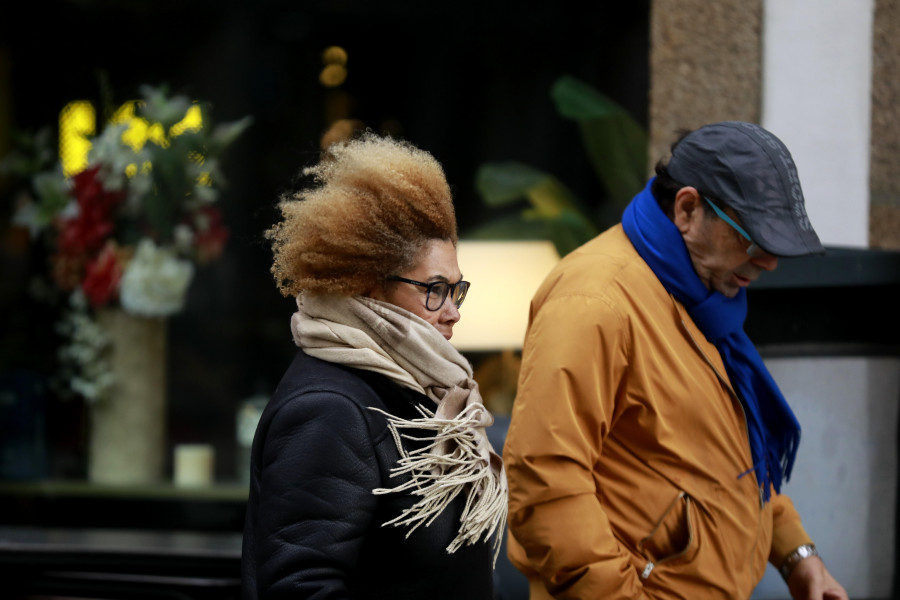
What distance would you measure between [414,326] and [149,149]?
11.0ft

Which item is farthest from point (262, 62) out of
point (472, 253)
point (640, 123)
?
point (640, 123)

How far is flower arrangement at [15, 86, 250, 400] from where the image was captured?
184 inches

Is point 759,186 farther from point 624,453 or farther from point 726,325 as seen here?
point 624,453

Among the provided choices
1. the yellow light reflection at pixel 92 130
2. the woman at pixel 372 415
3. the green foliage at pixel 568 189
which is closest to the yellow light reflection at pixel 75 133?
the yellow light reflection at pixel 92 130

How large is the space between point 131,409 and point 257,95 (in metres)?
1.62

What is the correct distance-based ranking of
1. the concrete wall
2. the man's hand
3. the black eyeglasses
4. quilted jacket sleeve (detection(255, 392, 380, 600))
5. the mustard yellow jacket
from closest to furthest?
quilted jacket sleeve (detection(255, 392, 380, 600)), the black eyeglasses, the mustard yellow jacket, the man's hand, the concrete wall

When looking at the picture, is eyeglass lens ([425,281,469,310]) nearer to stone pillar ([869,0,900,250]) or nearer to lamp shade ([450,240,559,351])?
lamp shade ([450,240,559,351])

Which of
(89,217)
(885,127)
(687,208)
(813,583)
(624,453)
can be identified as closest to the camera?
(624,453)

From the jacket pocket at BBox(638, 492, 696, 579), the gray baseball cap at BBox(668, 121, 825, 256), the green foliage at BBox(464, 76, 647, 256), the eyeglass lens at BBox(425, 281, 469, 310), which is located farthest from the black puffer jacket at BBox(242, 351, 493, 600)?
the green foliage at BBox(464, 76, 647, 256)

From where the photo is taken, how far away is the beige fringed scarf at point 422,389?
1.64 m

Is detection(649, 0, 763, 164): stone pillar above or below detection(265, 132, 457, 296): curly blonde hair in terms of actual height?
above

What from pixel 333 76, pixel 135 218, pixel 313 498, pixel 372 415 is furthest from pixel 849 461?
pixel 135 218

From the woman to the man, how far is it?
131mm

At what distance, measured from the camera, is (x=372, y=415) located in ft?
5.27
